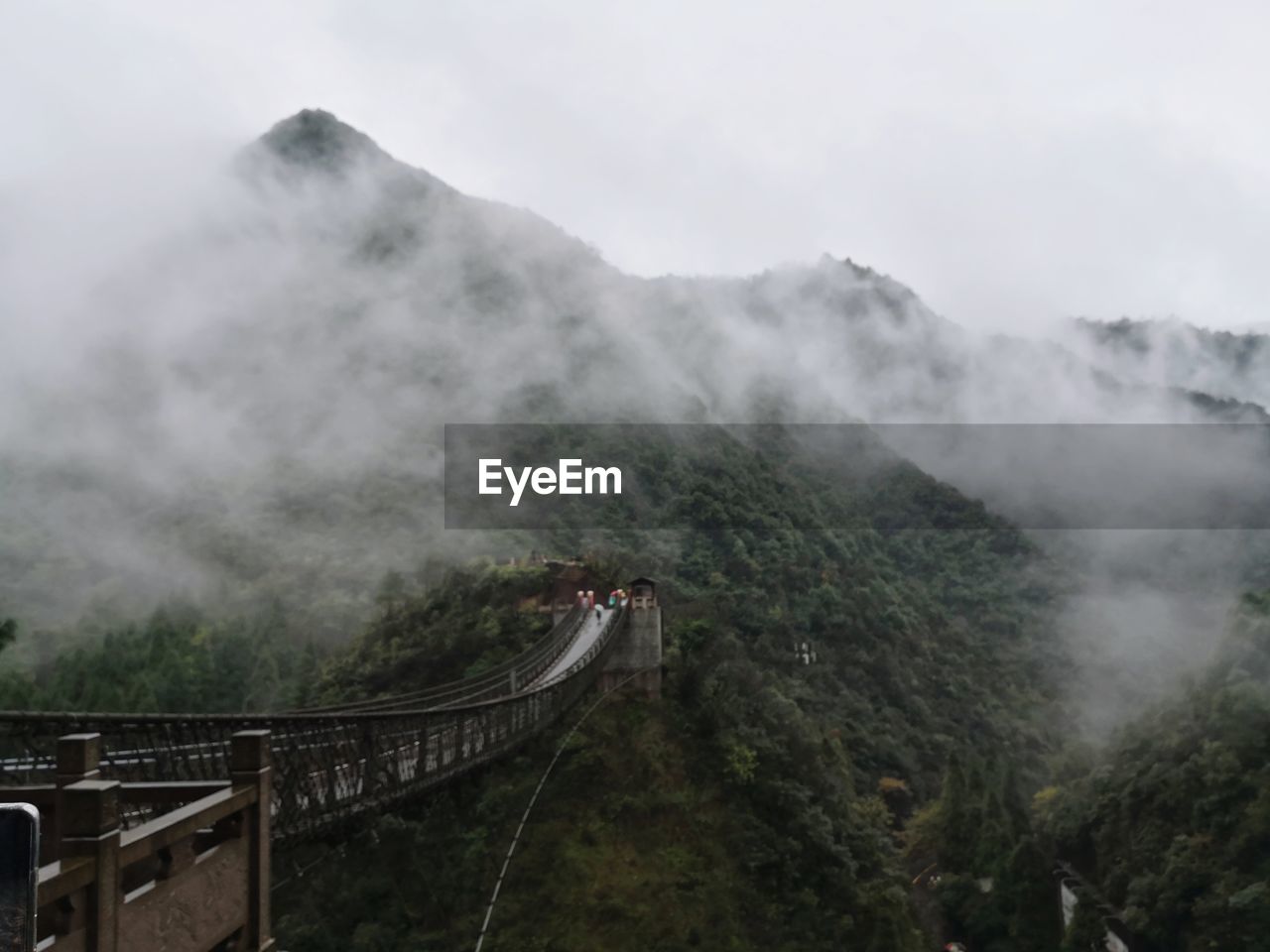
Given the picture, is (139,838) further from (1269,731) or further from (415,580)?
(415,580)

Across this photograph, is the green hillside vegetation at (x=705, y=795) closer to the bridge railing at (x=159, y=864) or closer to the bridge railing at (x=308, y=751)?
the bridge railing at (x=308, y=751)

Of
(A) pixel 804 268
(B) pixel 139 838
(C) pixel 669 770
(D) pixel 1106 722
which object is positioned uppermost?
(A) pixel 804 268

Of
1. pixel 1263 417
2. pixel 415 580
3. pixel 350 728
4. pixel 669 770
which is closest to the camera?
pixel 350 728

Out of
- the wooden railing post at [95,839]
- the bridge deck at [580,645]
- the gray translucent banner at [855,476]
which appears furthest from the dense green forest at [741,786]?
the wooden railing post at [95,839]

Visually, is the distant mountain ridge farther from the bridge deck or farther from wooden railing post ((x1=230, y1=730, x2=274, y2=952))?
wooden railing post ((x1=230, y1=730, x2=274, y2=952))

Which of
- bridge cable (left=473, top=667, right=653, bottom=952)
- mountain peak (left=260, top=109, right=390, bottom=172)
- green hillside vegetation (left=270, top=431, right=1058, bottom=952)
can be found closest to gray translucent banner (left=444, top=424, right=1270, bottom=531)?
green hillside vegetation (left=270, top=431, right=1058, bottom=952)

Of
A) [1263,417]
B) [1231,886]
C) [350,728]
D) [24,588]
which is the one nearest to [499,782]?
[350,728]
